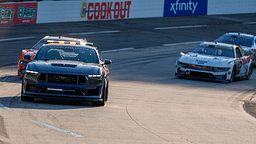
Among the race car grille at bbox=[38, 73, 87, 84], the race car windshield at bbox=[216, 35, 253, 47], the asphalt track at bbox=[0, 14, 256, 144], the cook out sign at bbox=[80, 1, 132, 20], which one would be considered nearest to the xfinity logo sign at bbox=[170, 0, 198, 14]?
the cook out sign at bbox=[80, 1, 132, 20]

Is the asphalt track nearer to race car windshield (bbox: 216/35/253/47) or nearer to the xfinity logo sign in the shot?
race car windshield (bbox: 216/35/253/47)

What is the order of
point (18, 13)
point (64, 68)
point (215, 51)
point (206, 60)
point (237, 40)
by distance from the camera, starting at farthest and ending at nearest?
point (18, 13)
point (237, 40)
point (215, 51)
point (206, 60)
point (64, 68)

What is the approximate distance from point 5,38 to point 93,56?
1644 centimetres

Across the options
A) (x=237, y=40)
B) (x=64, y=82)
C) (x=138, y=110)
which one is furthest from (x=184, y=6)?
(x=64, y=82)

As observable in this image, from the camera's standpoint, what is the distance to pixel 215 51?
1855 centimetres

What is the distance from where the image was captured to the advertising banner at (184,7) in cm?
4275

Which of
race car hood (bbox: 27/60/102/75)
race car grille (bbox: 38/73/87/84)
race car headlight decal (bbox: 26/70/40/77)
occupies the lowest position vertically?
race car grille (bbox: 38/73/87/84)

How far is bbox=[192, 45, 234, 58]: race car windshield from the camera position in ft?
60.5

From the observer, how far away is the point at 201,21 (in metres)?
41.8

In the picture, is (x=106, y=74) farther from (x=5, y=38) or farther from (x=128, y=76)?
(x=5, y=38)

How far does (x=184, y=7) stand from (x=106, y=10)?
28.9 feet

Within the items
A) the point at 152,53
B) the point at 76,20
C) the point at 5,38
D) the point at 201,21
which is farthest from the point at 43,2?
the point at 201,21

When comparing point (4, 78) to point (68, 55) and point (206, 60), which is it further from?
point (206, 60)

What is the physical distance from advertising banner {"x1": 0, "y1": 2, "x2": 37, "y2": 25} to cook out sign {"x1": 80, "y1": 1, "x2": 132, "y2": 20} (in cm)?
444
